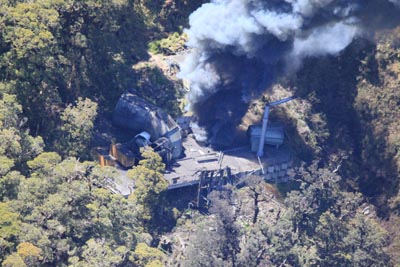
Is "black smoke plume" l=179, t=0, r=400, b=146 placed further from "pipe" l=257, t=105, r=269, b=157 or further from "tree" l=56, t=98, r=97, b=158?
"tree" l=56, t=98, r=97, b=158

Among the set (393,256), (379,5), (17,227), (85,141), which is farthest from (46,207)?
(379,5)

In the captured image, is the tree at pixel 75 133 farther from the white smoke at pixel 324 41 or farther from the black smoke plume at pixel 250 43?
the white smoke at pixel 324 41

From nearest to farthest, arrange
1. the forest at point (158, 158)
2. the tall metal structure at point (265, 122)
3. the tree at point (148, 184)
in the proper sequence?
the forest at point (158, 158) → the tree at point (148, 184) → the tall metal structure at point (265, 122)

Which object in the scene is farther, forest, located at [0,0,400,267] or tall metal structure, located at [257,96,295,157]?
tall metal structure, located at [257,96,295,157]

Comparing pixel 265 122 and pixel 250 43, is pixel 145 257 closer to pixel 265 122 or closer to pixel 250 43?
pixel 265 122

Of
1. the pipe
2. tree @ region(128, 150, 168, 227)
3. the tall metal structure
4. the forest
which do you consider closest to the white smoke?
the forest

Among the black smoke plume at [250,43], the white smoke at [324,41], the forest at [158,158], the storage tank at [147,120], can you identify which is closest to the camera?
A: the forest at [158,158]

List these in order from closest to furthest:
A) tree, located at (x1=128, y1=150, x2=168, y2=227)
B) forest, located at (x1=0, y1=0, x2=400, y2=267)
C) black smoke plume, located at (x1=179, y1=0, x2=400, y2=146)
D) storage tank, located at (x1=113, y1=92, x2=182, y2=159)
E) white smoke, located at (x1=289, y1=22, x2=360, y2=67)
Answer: forest, located at (x1=0, y1=0, x2=400, y2=267) → tree, located at (x1=128, y1=150, x2=168, y2=227) → black smoke plume, located at (x1=179, y1=0, x2=400, y2=146) → storage tank, located at (x1=113, y1=92, x2=182, y2=159) → white smoke, located at (x1=289, y1=22, x2=360, y2=67)

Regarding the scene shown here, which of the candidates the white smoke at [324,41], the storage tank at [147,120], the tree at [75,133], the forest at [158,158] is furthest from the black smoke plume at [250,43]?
the tree at [75,133]
